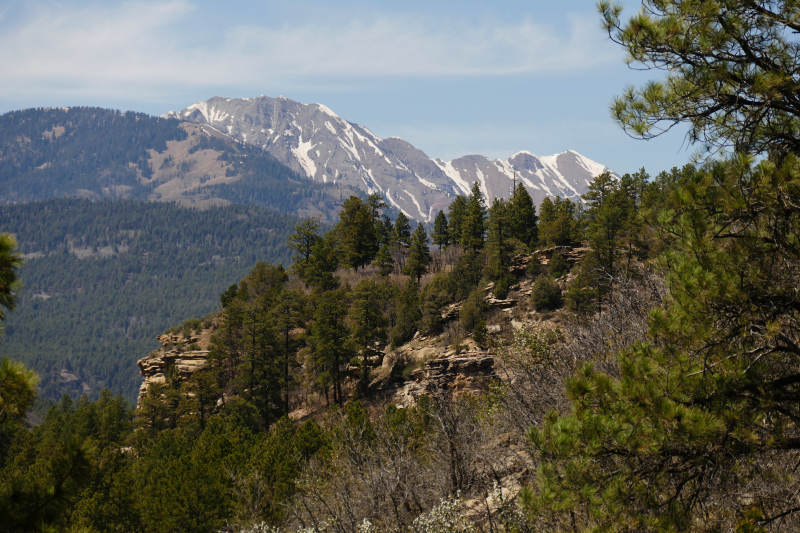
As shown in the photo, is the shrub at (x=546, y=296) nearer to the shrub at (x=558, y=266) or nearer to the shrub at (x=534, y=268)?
the shrub at (x=558, y=266)

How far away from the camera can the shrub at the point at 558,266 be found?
38719mm

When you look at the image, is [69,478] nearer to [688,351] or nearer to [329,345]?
[688,351]

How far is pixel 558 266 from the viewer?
3906 cm

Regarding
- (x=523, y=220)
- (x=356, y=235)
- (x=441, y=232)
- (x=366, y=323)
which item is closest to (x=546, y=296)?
(x=366, y=323)

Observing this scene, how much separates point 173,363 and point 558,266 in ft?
115

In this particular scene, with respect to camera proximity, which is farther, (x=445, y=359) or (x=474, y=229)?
(x=474, y=229)

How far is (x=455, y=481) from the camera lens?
12.8m

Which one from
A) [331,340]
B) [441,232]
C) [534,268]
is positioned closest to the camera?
[331,340]

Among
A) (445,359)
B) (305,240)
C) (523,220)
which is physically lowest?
(445,359)

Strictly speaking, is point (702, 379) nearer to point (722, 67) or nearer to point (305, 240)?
point (722, 67)

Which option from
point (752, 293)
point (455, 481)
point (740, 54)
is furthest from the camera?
point (455, 481)

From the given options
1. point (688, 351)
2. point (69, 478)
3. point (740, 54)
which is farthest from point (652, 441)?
point (69, 478)

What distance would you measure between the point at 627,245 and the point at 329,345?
21.0 meters

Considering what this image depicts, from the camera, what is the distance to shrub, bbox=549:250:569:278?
3872 centimetres
